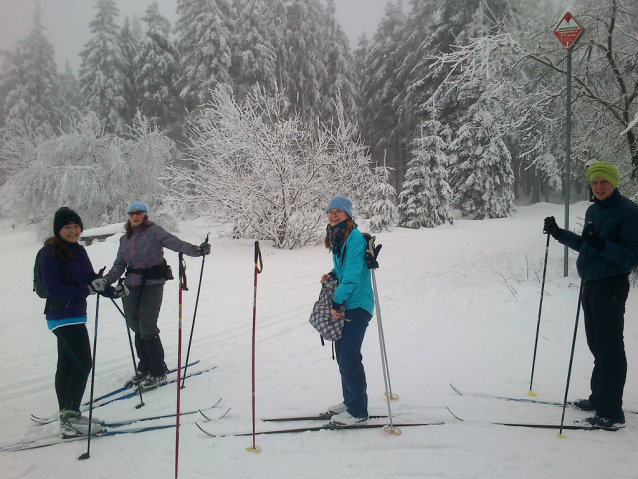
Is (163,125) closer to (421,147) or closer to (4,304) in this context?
(421,147)

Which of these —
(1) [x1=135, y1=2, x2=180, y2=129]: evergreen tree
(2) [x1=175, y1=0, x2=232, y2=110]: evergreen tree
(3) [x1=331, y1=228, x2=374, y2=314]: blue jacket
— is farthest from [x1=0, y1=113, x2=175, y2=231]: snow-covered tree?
(3) [x1=331, y1=228, x2=374, y2=314]: blue jacket

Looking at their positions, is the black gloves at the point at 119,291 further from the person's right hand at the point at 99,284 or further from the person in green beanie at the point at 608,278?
the person in green beanie at the point at 608,278

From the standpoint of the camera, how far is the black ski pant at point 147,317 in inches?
156


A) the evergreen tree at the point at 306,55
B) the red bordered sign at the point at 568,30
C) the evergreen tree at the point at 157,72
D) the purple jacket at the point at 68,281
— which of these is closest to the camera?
the purple jacket at the point at 68,281

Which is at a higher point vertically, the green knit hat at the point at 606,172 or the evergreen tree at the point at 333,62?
the evergreen tree at the point at 333,62

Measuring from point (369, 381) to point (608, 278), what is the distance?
230cm

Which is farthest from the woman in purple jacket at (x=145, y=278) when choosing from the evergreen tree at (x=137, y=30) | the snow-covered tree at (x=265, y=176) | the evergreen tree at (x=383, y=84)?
the evergreen tree at (x=383, y=84)

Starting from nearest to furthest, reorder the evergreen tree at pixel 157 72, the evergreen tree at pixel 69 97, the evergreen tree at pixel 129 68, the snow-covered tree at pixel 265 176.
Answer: the snow-covered tree at pixel 265 176 < the evergreen tree at pixel 69 97 < the evergreen tree at pixel 129 68 < the evergreen tree at pixel 157 72

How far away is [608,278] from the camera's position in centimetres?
296

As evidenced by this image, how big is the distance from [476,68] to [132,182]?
1345 centimetres

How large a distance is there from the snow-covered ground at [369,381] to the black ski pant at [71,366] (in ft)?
0.96

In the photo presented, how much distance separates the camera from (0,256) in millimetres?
11859

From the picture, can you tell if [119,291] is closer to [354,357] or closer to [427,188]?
[354,357]

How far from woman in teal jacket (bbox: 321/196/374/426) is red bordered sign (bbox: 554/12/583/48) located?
579cm
